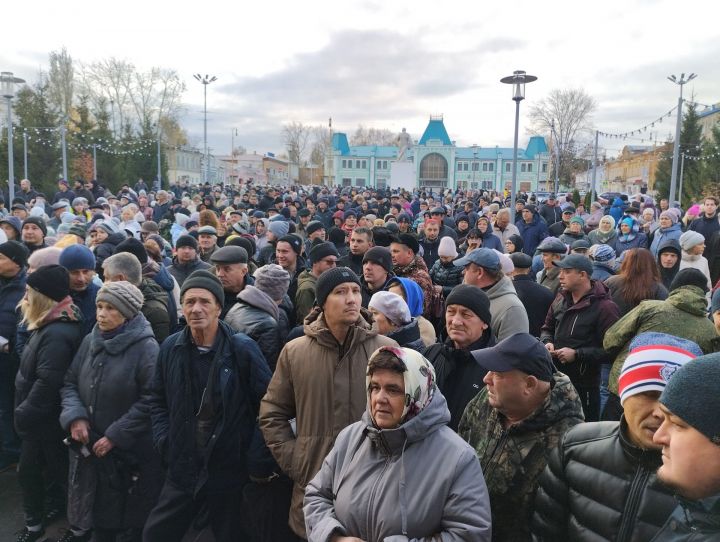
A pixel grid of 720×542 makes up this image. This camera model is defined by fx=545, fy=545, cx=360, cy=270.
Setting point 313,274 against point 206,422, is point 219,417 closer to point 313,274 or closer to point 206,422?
point 206,422

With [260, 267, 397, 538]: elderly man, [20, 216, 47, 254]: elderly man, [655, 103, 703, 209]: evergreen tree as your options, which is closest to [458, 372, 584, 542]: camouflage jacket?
[260, 267, 397, 538]: elderly man

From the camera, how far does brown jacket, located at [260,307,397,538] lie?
3.08 meters

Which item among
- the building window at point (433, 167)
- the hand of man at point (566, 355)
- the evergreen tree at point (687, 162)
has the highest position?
the building window at point (433, 167)

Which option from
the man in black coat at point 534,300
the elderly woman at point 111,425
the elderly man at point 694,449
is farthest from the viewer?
Answer: the man in black coat at point 534,300

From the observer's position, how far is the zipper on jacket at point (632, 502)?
1.94 m

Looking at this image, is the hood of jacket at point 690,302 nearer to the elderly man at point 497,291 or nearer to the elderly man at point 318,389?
the elderly man at point 497,291

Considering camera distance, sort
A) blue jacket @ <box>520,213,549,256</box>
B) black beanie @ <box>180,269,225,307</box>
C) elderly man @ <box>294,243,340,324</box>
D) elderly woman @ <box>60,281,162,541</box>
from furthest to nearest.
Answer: blue jacket @ <box>520,213,549,256</box>
elderly man @ <box>294,243,340,324</box>
elderly woman @ <box>60,281,162,541</box>
black beanie @ <box>180,269,225,307</box>

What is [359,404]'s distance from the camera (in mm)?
3074

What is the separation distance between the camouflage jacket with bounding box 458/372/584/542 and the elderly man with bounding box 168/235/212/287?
487 centimetres

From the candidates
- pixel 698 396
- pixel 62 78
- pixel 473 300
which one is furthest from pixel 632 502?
pixel 62 78

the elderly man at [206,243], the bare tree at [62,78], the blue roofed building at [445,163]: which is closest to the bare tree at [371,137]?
the blue roofed building at [445,163]

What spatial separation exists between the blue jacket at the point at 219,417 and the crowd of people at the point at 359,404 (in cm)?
1

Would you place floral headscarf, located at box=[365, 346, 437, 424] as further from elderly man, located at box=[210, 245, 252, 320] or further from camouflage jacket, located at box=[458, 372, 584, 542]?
elderly man, located at box=[210, 245, 252, 320]

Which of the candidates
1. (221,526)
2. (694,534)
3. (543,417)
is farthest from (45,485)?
(694,534)
